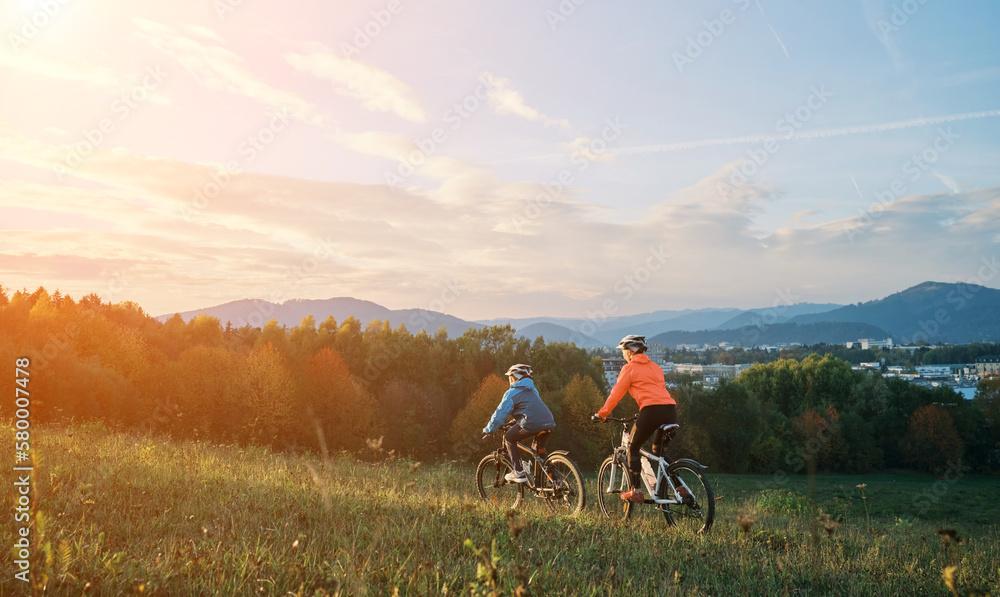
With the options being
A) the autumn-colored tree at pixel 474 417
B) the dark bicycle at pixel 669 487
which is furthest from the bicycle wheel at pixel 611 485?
the autumn-colored tree at pixel 474 417

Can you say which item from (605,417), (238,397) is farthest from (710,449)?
(605,417)

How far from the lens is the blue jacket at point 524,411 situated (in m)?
9.05

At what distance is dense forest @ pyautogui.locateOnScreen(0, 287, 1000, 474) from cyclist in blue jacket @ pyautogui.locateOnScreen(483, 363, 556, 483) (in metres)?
31.7

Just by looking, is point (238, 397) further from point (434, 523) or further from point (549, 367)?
point (434, 523)

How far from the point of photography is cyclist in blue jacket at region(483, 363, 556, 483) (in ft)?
29.8

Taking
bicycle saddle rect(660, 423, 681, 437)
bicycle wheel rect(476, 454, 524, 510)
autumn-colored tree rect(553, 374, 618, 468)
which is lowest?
autumn-colored tree rect(553, 374, 618, 468)

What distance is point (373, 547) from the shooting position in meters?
4.73

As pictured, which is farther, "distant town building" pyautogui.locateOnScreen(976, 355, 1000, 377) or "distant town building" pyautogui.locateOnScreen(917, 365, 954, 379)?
"distant town building" pyautogui.locateOnScreen(976, 355, 1000, 377)

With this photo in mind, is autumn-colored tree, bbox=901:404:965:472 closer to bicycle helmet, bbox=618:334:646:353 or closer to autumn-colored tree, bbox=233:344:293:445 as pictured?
autumn-colored tree, bbox=233:344:293:445

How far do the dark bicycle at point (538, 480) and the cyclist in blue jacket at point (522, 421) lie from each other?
11cm

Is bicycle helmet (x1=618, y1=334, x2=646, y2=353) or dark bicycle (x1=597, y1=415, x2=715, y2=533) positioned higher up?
bicycle helmet (x1=618, y1=334, x2=646, y2=353)

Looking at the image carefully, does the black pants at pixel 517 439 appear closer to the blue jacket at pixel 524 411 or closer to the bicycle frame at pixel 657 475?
the blue jacket at pixel 524 411

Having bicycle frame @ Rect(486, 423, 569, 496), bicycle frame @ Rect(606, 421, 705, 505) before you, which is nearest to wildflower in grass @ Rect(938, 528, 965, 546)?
bicycle frame @ Rect(606, 421, 705, 505)

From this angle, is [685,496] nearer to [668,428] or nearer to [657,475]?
[657,475]
